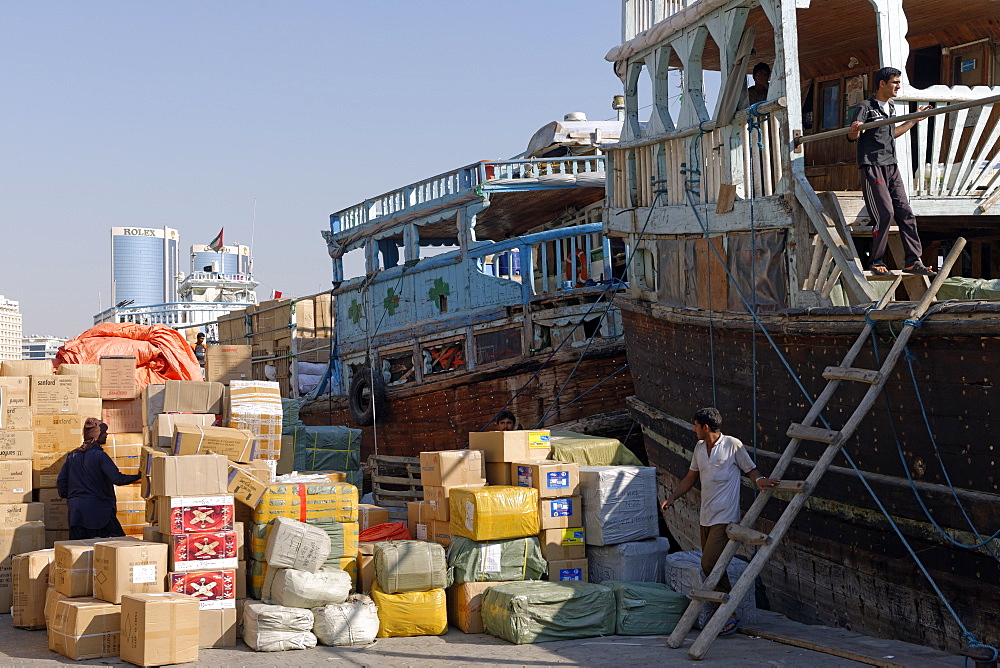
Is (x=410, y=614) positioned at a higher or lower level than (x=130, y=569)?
lower

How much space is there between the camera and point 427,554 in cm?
702

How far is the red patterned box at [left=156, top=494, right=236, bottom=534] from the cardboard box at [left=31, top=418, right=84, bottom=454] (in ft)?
8.52

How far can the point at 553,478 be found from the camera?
7.43 meters

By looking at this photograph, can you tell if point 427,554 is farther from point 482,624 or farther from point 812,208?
point 812,208

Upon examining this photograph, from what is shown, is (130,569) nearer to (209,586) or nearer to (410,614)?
(209,586)

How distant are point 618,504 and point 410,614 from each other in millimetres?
1759

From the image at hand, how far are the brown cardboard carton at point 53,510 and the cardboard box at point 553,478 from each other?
4.40m

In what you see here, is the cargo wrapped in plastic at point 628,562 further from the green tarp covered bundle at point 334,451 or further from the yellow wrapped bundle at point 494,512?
the green tarp covered bundle at point 334,451

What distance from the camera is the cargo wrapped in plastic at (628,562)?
7465mm

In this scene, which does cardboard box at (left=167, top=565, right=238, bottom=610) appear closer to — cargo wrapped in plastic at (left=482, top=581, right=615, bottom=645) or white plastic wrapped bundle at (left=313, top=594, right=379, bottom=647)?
white plastic wrapped bundle at (left=313, top=594, right=379, bottom=647)

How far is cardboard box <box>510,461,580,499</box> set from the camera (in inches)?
292

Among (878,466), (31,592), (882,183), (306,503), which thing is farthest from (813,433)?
(31,592)

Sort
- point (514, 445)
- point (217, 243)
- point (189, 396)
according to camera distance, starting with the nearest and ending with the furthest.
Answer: point (514, 445) < point (189, 396) < point (217, 243)

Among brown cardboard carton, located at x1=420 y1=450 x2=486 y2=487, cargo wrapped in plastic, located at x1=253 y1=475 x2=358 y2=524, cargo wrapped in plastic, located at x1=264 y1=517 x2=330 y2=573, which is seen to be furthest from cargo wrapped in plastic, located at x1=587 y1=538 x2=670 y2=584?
cargo wrapped in plastic, located at x1=264 y1=517 x2=330 y2=573
